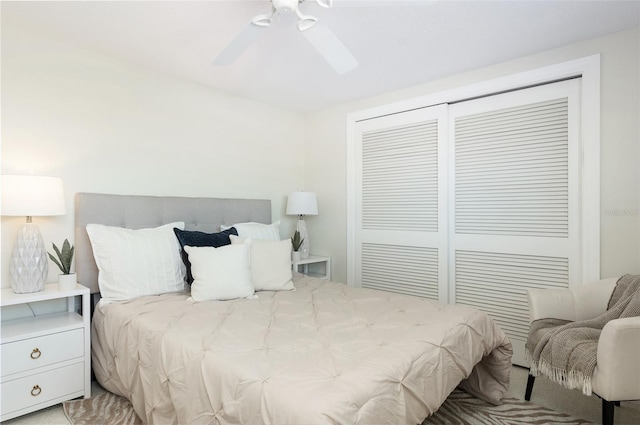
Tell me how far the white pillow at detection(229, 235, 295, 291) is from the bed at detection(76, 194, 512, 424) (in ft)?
0.26

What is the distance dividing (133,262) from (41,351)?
66cm

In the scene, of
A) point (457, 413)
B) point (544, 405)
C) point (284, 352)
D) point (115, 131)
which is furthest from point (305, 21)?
point (544, 405)

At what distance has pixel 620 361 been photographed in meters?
1.67

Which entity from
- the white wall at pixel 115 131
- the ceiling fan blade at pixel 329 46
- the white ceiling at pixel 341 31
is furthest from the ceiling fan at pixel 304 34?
the white wall at pixel 115 131

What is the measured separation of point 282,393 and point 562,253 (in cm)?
237

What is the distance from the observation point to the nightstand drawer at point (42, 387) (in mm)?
1897

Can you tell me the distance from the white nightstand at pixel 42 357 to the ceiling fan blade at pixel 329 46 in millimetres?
1984

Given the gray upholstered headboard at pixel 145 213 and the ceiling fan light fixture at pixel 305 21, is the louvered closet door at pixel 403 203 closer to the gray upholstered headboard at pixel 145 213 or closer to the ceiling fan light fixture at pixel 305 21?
the gray upholstered headboard at pixel 145 213

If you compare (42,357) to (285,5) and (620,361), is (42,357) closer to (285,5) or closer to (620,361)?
(285,5)

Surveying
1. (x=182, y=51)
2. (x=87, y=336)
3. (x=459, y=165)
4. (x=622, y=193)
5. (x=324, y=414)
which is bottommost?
(x=87, y=336)

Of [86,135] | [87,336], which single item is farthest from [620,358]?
[86,135]

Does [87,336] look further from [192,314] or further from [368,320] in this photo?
[368,320]

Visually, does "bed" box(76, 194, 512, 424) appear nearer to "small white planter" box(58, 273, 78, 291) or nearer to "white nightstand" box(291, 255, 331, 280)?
"small white planter" box(58, 273, 78, 291)

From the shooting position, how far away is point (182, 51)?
8.34 ft
